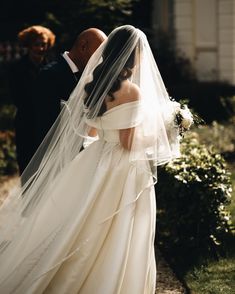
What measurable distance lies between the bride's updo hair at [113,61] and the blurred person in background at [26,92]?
201 cm

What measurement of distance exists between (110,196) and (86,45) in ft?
5.24

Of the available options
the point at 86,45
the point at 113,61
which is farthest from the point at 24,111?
the point at 113,61

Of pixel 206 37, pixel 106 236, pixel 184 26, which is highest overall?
pixel 184 26

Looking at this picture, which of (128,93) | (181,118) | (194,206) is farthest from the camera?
(194,206)

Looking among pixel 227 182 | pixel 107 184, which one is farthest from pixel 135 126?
pixel 227 182

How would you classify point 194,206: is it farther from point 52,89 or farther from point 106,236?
point 52,89

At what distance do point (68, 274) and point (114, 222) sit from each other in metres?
0.47

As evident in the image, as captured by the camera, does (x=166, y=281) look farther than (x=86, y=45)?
No

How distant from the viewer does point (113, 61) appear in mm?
4129

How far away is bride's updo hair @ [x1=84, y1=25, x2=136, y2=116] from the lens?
4.10 metres

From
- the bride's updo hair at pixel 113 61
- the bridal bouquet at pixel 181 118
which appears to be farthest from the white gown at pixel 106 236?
the bridal bouquet at pixel 181 118

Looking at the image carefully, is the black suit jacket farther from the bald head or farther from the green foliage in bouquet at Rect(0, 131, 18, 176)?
the green foliage in bouquet at Rect(0, 131, 18, 176)

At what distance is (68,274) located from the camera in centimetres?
415

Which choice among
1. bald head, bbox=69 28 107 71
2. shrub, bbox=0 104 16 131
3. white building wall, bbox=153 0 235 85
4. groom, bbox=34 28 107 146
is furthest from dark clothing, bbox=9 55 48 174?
white building wall, bbox=153 0 235 85
